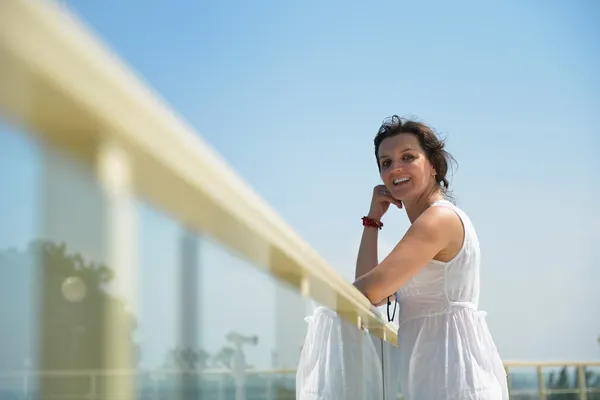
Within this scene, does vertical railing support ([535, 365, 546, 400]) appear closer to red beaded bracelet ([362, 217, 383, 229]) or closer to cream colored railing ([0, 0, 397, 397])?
red beaded bracelet ([362, 217, 383, 229])

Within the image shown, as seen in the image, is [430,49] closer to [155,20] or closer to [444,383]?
[155,20]

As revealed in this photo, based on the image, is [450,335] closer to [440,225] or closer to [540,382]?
[440,225]

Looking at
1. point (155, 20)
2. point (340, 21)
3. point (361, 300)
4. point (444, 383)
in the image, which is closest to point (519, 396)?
point (444, 383)

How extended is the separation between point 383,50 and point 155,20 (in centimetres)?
1159

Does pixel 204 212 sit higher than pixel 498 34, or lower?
lower

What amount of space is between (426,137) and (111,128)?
71.4 inches

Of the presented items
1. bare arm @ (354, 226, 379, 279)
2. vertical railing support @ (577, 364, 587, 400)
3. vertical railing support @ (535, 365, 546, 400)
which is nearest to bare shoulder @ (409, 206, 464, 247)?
bare arm @ (354, 226, 379, 279)

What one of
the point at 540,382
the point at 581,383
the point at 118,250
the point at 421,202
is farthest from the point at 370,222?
the point at 581,383

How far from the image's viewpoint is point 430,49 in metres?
15.4

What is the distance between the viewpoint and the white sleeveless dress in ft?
5.98

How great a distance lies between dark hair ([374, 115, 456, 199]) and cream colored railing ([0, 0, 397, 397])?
1.53 meters

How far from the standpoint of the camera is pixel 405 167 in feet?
6.94

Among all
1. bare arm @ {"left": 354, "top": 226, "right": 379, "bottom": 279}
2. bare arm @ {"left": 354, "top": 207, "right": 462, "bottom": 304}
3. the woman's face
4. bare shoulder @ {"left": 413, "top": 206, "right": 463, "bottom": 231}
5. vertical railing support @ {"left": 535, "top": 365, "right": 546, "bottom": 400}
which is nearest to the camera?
bare arm @ {"left": 354, "top": 207, "right": 462, "bottom": 304}

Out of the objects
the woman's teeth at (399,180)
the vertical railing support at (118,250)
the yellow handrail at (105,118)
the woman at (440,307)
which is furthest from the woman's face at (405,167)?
the vertical railing support at (118,250)
